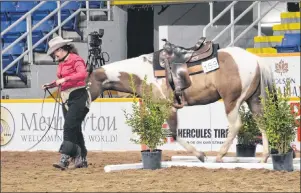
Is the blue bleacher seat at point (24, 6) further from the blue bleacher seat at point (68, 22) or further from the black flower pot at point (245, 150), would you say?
the black flower pot at point (245, 150)

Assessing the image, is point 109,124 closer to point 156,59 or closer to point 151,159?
point 156,59

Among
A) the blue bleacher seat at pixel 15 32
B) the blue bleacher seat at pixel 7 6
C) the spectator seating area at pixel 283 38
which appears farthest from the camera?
the blue bleacher seat at pixel 7 6

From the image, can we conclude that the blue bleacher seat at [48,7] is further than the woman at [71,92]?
Yes

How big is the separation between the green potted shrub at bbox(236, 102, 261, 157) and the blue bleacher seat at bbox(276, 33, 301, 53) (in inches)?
194

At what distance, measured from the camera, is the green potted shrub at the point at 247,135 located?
12203 millimetres

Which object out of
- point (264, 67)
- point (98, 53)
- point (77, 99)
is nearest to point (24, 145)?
point (98, 53)

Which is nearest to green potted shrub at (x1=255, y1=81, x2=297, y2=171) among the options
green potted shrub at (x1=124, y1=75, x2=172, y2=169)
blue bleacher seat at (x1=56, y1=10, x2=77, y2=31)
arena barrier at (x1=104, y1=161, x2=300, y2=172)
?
arena barrier at (x1=104, y1=161, x2=300, y2=172)

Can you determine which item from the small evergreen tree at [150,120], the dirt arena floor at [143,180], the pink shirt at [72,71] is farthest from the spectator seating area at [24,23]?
the small evergreen tree at [150,120]

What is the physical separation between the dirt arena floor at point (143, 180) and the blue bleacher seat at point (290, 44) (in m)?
6.25

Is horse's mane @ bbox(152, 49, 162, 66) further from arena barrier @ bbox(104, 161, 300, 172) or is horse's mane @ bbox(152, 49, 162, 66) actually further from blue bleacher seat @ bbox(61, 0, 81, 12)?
blue bleacher seat @ bbox(61, 0, 81, 12)

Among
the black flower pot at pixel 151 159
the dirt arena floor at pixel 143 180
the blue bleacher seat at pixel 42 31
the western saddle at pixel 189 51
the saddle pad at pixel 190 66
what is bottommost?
the dirt arena floor at pixel 143 180

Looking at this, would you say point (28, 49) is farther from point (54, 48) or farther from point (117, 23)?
point (54, 48)

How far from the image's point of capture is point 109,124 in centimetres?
1499

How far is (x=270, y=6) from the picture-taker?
18953 mm
